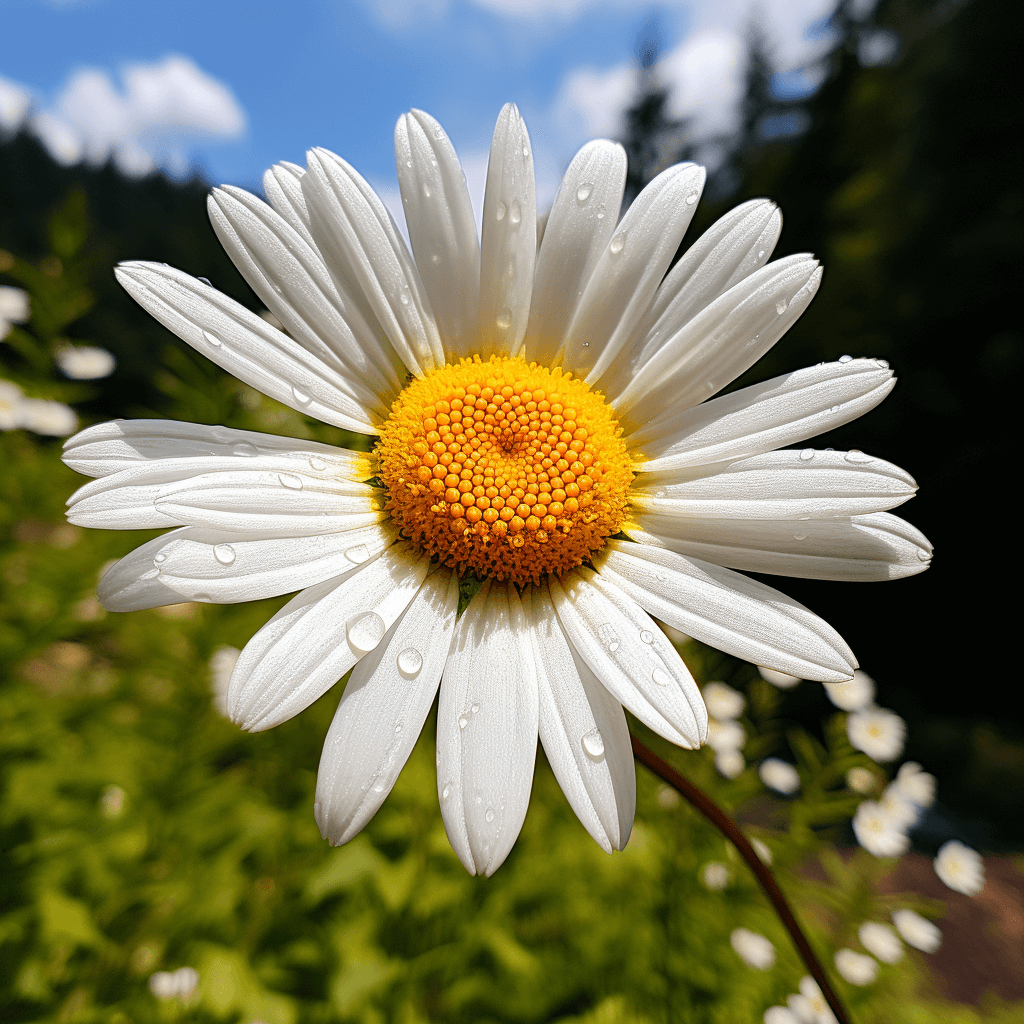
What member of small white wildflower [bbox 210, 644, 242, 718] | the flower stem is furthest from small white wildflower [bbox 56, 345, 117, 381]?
the flower stem

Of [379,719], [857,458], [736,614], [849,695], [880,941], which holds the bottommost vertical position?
[880,941]

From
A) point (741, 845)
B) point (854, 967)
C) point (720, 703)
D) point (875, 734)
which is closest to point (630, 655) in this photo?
point (741, 845)

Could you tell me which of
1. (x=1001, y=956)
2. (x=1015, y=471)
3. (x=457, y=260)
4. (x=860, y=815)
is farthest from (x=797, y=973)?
(x=1015, y=471)

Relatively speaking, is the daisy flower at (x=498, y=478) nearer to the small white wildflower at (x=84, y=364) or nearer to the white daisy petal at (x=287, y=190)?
the white daisy petal at (x=287, y=190)

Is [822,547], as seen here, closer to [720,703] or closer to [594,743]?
[594,743]

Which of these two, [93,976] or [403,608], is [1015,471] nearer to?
[403,608]

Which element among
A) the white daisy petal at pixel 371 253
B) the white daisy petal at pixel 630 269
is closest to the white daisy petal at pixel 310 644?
the white daisy petal at pixel 371 253
